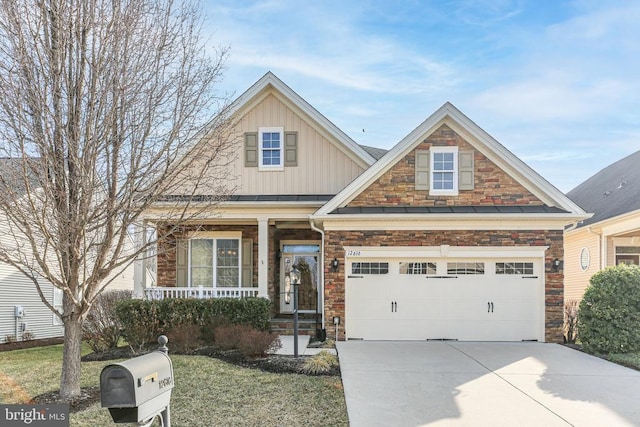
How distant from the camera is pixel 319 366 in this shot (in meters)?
8.98

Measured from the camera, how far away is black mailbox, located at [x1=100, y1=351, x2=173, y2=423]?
13.4ft

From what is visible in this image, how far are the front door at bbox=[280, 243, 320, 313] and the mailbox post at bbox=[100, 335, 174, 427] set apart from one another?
11.4 m

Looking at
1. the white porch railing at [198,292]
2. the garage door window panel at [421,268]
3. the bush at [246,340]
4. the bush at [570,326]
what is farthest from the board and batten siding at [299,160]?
the bush at [570,326]

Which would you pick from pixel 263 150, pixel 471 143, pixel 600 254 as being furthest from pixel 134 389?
pixel 600 254

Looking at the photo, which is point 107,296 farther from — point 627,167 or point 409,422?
point 627,167

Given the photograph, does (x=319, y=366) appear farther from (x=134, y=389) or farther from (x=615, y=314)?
(x=615, y=314)

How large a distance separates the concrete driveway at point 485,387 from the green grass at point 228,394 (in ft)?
1.24

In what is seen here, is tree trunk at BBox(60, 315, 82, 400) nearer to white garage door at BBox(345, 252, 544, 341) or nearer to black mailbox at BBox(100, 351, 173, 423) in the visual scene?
black mailbox at BBox(100, 351, 173, 423)

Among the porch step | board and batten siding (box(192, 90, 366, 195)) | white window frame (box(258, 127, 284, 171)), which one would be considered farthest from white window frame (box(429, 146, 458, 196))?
the porch step

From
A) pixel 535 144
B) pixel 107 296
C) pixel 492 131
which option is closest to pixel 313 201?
pixel 492 131

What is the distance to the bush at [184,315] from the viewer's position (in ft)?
39.8

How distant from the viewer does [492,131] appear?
1318 cm

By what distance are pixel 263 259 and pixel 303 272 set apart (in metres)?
2.47

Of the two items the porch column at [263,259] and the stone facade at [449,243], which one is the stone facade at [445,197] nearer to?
the stone facade at [449,243]
